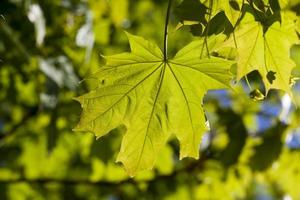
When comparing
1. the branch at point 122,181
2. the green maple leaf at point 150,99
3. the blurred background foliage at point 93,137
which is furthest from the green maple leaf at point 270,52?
the branch at point 122,181

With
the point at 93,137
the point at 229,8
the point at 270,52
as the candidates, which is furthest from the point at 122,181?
the point at 229,8

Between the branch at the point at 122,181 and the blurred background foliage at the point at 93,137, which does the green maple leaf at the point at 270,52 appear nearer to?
the blurred background foliage at the point at 93,137

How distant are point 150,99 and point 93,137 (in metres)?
0.95

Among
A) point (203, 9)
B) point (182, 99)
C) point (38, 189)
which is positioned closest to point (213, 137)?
point (38, 189)

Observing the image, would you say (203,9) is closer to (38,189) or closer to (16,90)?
(16,90)

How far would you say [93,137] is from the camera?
2.24m

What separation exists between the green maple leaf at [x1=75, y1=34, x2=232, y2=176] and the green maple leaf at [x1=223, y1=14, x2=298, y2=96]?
0.19 ft

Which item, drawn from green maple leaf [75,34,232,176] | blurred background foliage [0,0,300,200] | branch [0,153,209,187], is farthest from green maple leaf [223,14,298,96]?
branch [0,153,209,187]

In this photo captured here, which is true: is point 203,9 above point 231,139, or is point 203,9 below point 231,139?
above

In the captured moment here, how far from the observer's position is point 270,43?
1290 mm

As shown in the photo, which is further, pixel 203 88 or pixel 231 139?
pixel 231 139

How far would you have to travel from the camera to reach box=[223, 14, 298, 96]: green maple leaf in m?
1.27

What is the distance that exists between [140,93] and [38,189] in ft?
4.37

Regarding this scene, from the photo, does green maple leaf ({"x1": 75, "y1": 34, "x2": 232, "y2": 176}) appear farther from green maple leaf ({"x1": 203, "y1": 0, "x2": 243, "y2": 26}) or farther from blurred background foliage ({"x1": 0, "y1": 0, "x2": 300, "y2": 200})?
blurred background foliage ({"x1": 0, "y1": 0, "x2": 300, "y2": 200})
